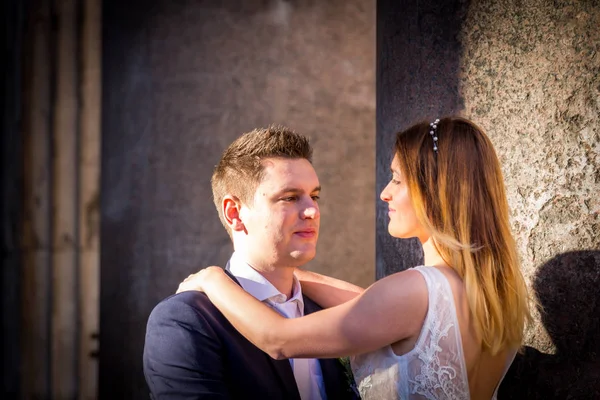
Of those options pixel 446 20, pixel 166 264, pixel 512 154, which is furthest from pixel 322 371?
pixel 166 264

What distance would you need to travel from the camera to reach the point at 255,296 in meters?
2.11

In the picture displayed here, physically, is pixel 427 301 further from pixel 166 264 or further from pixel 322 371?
pixel 166 264

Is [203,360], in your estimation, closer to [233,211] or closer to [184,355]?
[184,355]

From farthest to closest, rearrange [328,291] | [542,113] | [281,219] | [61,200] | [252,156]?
1. [61,200]
2. [328,291]
3. [252,156]
4. [281,219]
5. [542,113]

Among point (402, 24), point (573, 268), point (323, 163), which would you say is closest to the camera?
point (573, 268)

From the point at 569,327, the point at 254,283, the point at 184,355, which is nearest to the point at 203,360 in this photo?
the point at 184,355

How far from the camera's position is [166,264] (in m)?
4.14

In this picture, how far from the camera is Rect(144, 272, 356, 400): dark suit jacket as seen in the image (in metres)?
1.77

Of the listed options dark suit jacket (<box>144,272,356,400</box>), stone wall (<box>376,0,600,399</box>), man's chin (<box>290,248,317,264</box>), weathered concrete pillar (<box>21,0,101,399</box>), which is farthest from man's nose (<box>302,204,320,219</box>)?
weathered concrete pillar (<box>21,0,101,399</box>)

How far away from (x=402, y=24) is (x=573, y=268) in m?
1.20

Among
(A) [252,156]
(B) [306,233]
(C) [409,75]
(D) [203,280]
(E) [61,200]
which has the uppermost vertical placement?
(C) [409,75]

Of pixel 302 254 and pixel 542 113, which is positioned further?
pixel 302 254

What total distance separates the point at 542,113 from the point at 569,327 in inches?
27.3

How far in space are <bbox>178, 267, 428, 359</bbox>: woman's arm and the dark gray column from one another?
0.56 m
